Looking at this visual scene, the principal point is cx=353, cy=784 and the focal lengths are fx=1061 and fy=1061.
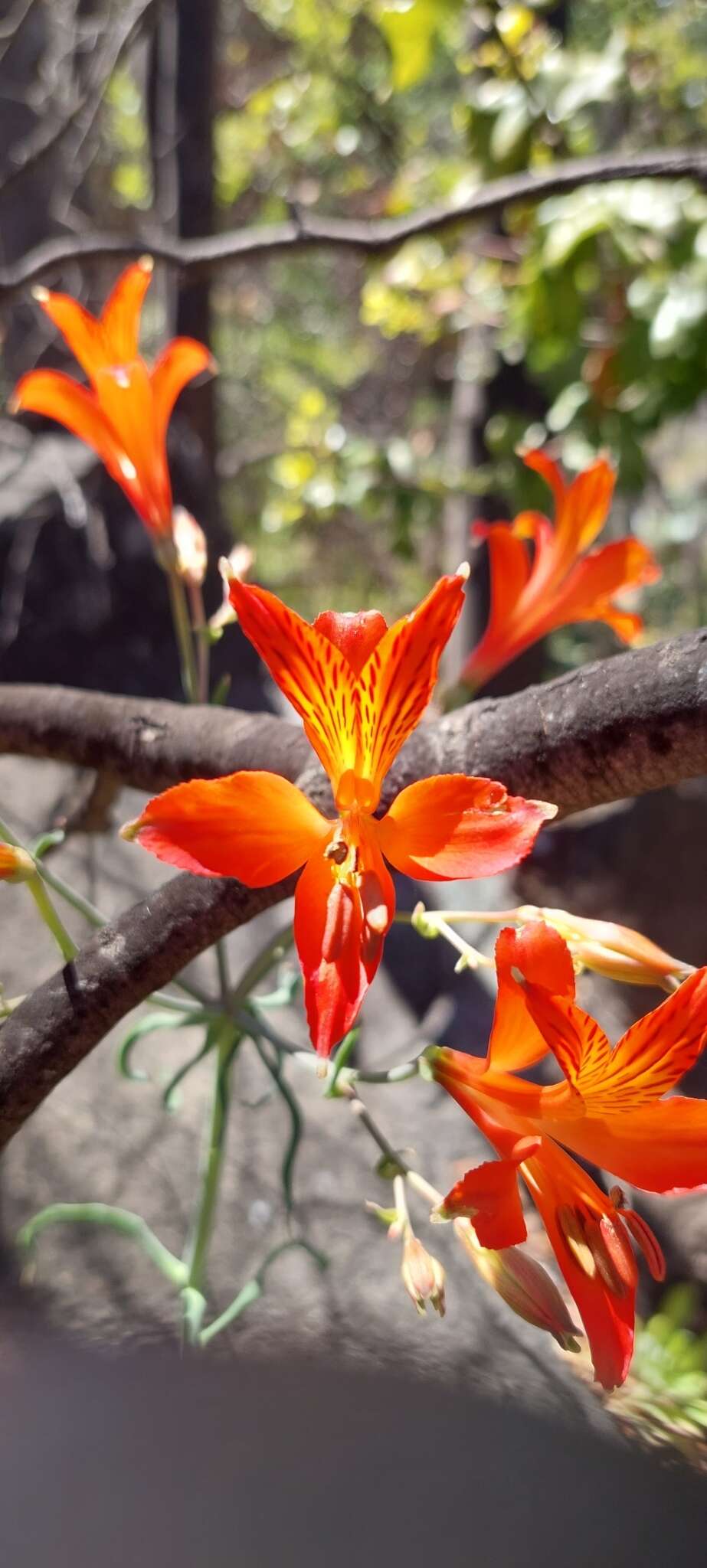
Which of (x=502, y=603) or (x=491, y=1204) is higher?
(x=502, y=603)

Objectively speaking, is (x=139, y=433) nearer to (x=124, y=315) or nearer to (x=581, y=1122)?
(x=124, y=315)

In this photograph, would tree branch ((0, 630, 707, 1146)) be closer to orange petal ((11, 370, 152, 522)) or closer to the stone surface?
the stone surface

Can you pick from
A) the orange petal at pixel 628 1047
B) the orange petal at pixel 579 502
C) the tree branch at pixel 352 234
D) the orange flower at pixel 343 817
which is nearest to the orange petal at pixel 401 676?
the orange flower at pixel 343 817

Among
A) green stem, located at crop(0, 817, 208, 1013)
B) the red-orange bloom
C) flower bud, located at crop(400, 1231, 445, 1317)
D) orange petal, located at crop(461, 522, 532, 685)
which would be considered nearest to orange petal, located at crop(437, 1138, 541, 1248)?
the red-orange bloom

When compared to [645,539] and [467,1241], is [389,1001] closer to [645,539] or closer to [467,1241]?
[467,1241]

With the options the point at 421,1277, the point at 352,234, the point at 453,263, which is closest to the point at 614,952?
the point at 421,1277

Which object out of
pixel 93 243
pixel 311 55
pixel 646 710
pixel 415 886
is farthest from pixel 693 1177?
pixel 311 55

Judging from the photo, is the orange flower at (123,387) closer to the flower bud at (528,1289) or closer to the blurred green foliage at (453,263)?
the blurred green foliage at (453,263)
